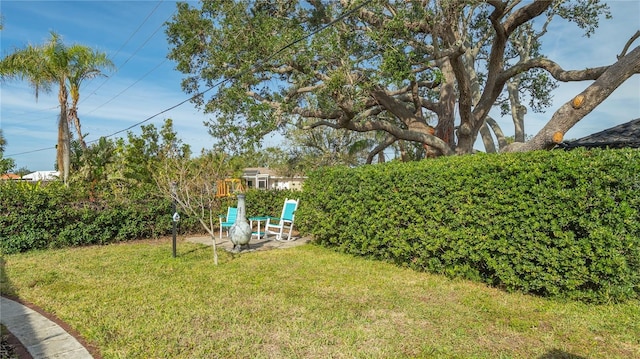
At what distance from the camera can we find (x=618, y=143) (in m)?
8.00

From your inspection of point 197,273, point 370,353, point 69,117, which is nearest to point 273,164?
point 69,117

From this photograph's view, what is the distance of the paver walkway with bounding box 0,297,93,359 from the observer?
11.2 feet

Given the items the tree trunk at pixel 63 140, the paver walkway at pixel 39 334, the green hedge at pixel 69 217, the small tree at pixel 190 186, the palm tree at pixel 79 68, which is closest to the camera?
the paver walkway at pixel 39 334

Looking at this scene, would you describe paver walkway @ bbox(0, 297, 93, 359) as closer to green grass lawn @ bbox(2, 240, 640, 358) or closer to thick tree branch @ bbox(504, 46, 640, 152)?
green grass lawn @ bbox(2, 240, 640, 358)

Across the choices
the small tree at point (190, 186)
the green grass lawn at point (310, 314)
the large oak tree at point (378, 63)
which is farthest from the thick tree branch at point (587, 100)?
the small tree at point (190, 186)

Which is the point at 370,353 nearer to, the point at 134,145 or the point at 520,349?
the point at 520,349

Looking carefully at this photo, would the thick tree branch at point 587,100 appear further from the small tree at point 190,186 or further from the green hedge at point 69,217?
the green hedge at point 69,217

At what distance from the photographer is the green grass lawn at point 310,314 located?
3.53 metres

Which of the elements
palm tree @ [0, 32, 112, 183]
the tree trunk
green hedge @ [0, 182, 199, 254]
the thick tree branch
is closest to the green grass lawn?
green hedge @ [0, 182, 199, 254]

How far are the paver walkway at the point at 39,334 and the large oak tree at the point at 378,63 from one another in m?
6.99

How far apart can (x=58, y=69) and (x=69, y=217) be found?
8.22 m

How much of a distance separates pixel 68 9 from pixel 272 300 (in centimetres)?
1258

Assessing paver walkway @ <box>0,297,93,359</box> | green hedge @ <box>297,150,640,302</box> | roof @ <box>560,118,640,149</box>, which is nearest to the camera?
paver walkway @ <box>0,297,93,359</box>

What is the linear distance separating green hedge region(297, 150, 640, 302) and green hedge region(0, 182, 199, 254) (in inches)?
260
